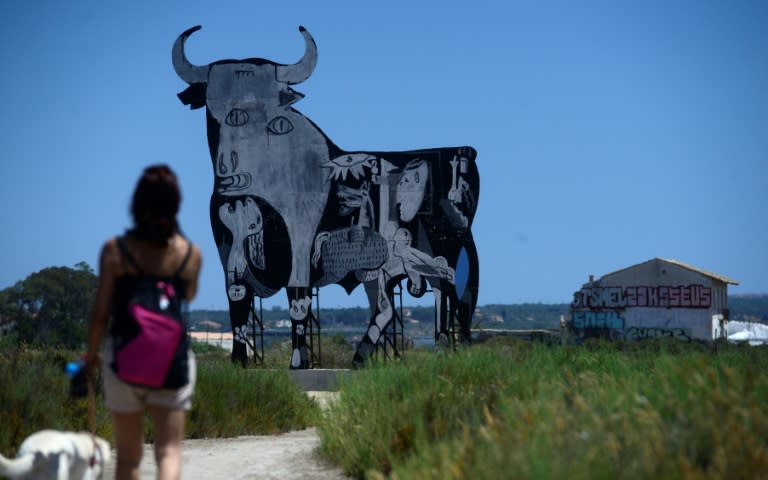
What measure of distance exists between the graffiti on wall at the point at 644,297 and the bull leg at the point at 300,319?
20970mm

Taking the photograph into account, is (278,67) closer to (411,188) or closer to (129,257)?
(411,188)

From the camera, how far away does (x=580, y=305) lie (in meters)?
42.2

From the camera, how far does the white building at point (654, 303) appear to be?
4094 centimetres

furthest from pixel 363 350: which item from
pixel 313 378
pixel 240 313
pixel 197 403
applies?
pixel 197 403

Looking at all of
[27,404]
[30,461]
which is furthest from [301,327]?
[30,461]

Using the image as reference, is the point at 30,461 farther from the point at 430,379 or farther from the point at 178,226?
the point at 430,379

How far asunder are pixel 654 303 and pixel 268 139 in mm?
24006

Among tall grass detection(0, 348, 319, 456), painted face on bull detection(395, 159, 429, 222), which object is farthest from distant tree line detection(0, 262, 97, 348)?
tall grass detection(0, 348, 319, 456)

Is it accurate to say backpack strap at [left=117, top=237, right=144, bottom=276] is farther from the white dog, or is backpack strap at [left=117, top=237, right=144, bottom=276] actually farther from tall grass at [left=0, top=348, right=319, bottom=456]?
tall grass at [left=0, top=348, right=319, bottom=456]

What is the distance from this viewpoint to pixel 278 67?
933 inches

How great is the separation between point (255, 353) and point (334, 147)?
559 centimetres

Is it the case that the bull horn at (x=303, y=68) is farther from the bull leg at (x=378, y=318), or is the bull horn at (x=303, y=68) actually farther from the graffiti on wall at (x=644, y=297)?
the graffiti on wall at (x=644, y=297)

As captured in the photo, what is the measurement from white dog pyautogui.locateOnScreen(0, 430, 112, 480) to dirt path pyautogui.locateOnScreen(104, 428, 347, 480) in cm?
235

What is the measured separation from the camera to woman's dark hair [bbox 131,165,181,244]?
18.1 feet
